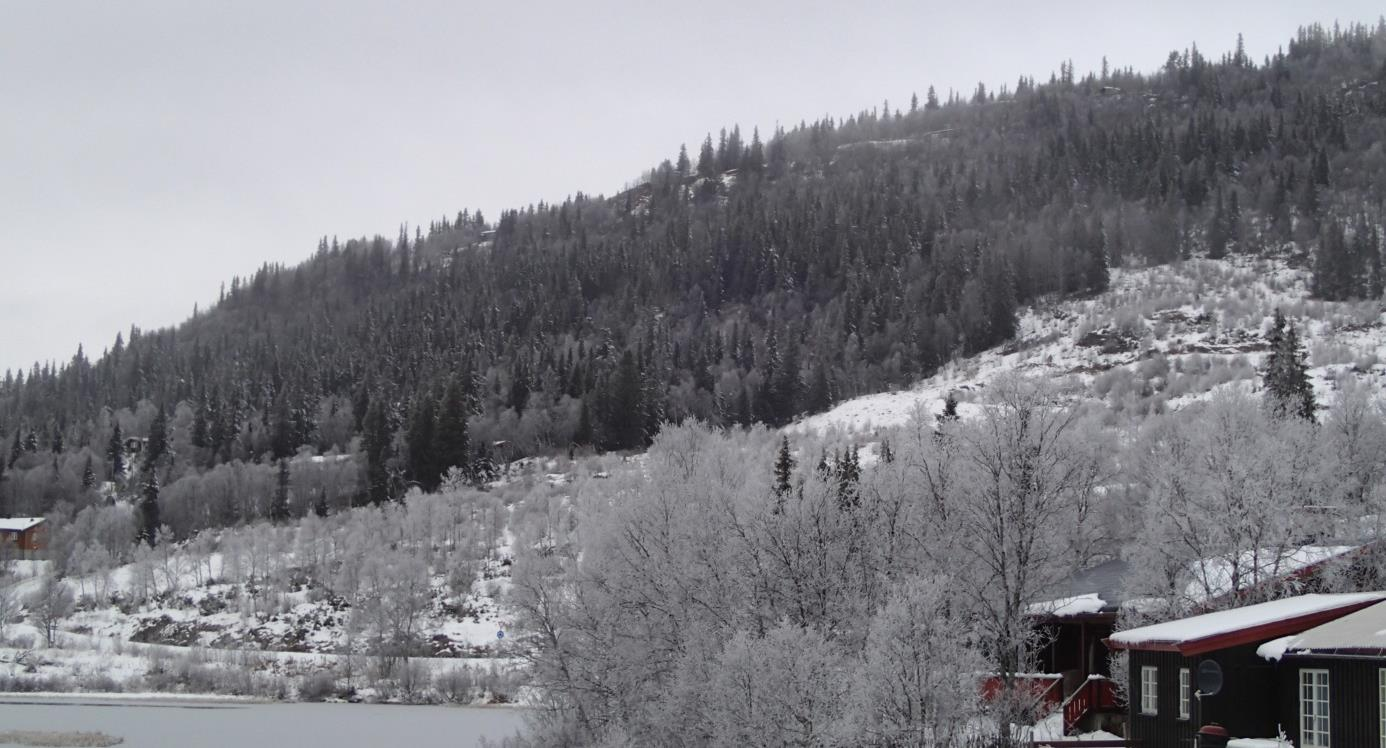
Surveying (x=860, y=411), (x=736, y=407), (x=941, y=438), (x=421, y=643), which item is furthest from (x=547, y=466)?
(x=941, y=438)

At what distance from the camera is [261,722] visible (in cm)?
4994

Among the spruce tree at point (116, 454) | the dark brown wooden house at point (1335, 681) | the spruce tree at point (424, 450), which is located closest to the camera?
the dark brown wooden house at point (1335, 681)

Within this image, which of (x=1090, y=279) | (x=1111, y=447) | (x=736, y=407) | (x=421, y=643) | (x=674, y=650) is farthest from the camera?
(x=1090, y=279)

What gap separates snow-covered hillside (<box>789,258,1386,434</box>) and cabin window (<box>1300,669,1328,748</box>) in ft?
169

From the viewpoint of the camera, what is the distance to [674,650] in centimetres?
3039

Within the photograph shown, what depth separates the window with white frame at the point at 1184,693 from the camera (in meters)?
22.7

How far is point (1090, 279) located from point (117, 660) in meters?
93.3

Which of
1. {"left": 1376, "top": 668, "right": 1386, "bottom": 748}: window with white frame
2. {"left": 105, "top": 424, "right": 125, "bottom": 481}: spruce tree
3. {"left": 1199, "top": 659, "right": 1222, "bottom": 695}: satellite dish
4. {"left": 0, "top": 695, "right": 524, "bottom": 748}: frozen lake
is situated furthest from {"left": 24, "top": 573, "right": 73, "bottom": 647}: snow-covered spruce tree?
{"left": 1376, "top": 668, "right": 1386, "bottom": 748}: window with white frame

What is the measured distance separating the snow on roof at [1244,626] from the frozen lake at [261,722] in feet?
89.8

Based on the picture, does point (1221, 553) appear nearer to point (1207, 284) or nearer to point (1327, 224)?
point (1207, 284)

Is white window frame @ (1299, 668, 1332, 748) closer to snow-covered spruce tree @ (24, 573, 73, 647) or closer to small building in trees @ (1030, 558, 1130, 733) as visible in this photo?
small building in trees @ (1030, 558, 1130, 733)

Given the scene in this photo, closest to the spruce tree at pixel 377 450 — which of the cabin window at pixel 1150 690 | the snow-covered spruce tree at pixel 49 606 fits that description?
the snow-covered spruce tree at pixel 49 606

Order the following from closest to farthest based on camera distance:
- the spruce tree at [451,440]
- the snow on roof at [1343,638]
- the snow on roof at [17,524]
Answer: the snow on roof at [1343,638] → the snow on roof at [17,524] → the spruce tree at [451,440]

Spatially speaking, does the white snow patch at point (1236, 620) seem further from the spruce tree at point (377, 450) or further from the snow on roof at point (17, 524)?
the snow on roof at point (17, 524)
